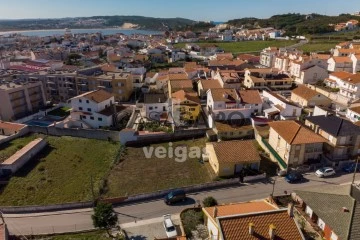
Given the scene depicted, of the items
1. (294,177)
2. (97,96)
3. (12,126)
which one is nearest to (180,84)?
(97,96)

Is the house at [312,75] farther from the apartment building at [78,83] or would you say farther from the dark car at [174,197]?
the dark car at [174,197]

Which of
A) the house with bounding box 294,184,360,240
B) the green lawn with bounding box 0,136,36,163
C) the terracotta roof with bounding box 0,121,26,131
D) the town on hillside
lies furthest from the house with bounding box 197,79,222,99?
the house with bounding box 294,184,360,240

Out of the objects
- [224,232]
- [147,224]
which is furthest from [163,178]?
[224,232]

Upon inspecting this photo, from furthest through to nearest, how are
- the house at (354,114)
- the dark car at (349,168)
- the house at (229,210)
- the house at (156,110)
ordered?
the house at (156,110)
the house at (354,114)
the dark car at (349,168)
the house at (229,210)

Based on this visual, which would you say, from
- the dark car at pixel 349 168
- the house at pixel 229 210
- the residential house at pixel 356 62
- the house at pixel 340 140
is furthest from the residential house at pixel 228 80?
the house at pixel 229 210

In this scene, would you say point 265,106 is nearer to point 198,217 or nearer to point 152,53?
point 198,217

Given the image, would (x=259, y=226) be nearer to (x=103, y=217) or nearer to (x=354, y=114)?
(x=103, y=217)

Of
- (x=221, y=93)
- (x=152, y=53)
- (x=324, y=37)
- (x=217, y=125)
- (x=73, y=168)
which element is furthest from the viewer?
(x=324, y=37)
